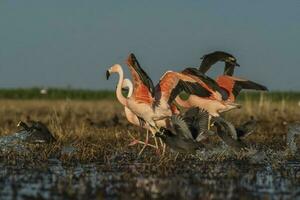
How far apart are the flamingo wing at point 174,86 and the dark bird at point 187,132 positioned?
12.5 inches

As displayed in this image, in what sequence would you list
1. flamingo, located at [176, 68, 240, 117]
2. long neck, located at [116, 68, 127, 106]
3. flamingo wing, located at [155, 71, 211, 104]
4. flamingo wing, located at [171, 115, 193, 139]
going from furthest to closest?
flamingo, located at [176, 68, 240, 117]
long neck, located at [116, 68, 127, 106]
flamingo wing, located at [155, 71, 211, 104]
flamingo wing, located at [171, 115, 193, 139]

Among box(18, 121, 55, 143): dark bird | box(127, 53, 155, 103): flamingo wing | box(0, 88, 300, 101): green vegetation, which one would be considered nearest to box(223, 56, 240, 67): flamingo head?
box(127, 53, 155, 103): flamingo wing

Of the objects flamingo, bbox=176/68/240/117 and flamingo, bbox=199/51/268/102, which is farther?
flamingo, bbox=176/68/240/117

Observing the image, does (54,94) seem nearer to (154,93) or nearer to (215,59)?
(215,59)

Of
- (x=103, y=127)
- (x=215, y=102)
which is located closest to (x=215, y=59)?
(x=215, y=102)

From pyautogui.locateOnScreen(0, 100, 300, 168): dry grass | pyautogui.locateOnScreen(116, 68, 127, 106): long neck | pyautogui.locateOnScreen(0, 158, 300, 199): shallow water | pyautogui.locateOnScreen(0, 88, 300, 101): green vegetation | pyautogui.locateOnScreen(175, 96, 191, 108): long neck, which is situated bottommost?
pyautogui.locateOnScreen(0, 158, 300, 199): shallow water

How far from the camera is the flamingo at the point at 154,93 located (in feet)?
40.8

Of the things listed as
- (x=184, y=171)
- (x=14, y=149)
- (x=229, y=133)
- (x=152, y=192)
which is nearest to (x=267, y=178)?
(x=184, y=171)

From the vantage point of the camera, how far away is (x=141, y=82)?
12.8m

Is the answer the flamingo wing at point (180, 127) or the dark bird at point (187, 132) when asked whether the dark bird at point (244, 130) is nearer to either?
the dark bird at point (187, 132)

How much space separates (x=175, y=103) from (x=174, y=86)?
1461mm

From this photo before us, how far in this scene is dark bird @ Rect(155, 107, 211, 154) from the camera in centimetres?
1109

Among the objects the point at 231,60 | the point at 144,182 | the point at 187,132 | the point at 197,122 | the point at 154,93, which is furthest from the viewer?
the point at 231,60

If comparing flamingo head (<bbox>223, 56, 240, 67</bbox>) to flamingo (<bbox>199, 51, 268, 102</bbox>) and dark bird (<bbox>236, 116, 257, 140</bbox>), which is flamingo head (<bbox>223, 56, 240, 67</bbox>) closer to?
flamingo (<bbox>199, 51, 268, 102</bbox>)
